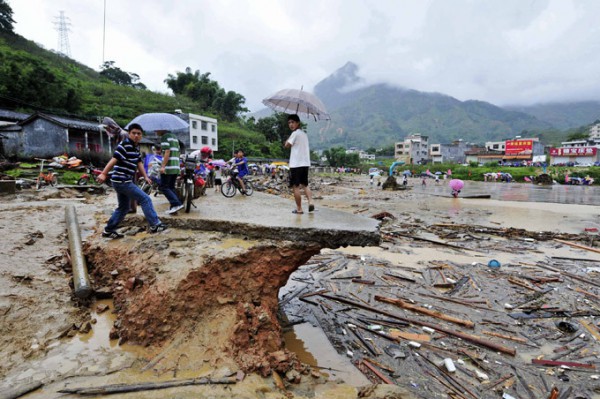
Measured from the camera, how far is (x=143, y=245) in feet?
16.7

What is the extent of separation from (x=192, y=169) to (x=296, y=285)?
11.2ft

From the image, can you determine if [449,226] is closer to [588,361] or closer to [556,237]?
[556,237]

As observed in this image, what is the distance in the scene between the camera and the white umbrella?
6.53 metres

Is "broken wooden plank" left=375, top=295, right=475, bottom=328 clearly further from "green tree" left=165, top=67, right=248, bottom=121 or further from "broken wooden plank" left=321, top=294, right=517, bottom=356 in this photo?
"green tree" left=165, top=67, right=248, bottom=121

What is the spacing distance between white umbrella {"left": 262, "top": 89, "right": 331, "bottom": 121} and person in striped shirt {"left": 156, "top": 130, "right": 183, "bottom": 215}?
2.24 m

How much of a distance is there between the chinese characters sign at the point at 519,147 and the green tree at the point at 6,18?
355ft

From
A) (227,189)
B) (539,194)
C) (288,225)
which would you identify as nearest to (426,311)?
(288,225)

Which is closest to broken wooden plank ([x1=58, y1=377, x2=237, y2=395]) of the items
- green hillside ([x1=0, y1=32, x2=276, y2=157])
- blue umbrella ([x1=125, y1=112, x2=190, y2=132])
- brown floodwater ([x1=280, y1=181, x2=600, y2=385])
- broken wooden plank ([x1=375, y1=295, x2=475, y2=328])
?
brown floodwater ([x1=280, y1=181, x2=600, y2=385])

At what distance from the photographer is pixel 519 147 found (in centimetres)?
8006

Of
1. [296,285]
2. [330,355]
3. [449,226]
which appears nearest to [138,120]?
[296,285]

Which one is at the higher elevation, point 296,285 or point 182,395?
point 182,395

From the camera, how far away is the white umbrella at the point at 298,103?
6527mm

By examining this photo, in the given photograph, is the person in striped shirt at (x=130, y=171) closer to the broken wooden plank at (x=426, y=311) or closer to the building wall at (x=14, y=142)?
the broken wooden plank at (x=426, y=311)

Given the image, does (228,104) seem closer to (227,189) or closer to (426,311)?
(227,189)
